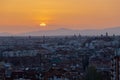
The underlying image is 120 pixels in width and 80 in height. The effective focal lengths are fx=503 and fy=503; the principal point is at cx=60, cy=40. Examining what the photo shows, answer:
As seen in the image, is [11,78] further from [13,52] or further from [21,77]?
[13,52]

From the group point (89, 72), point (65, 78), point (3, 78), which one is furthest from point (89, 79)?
point (3, 78)

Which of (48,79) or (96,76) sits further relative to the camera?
(48,79)

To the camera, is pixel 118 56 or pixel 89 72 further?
pixel 89 72

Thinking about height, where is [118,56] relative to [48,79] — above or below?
above

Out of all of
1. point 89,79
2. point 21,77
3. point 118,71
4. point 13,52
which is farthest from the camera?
point 13,52

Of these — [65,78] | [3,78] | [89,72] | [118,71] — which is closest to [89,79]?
[89,72]

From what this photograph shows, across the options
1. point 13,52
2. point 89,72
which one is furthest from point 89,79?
point 13,52

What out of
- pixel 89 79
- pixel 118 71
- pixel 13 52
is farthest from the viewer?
pixel 13 52

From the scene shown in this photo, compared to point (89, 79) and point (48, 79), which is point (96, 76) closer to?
point (89, 79)

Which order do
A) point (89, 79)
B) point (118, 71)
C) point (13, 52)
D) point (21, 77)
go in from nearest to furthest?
point (118, 71), point (89, 79), point (21, 77), point (13, 52)
